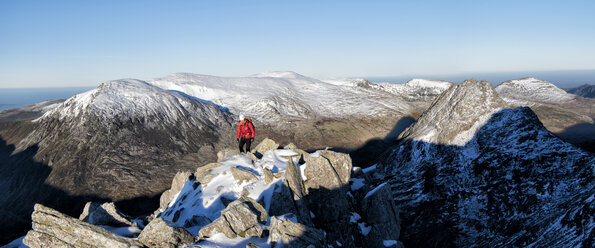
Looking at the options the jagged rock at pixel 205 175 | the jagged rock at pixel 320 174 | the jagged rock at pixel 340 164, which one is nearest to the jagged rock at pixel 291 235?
the jagged rock at pixel 320 174

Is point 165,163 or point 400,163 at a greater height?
point 400,163

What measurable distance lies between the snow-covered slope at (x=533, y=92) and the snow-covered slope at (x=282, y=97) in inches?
2973

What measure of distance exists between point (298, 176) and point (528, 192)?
978 inches

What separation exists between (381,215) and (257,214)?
11.9 metres

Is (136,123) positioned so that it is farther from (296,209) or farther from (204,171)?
(296,209)

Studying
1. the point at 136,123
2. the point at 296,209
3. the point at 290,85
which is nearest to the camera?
the point at 296,209

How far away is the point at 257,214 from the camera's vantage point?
58.6 ft

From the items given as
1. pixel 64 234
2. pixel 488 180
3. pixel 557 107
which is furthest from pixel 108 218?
pixel 557 107

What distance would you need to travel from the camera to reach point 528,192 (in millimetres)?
30219

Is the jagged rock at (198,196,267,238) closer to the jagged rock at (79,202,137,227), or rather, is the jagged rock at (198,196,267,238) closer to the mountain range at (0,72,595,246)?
the jagged rock at (79,202,137,227)

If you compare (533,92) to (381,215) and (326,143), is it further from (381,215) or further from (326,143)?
(381,215)

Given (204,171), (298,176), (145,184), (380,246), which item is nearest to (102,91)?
(145,184)

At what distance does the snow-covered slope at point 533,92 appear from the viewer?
15012 centimetres

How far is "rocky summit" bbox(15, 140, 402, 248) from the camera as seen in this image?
14.2m
